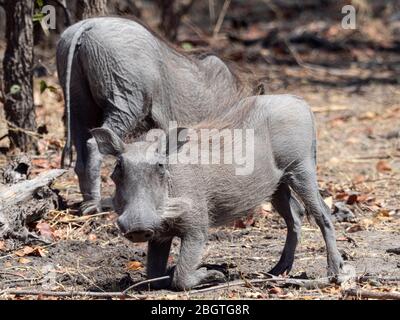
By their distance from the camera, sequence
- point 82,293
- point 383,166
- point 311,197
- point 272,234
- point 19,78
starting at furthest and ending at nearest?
point 383,166
point 19,78
point 272,234
point 311,197
point 82,293

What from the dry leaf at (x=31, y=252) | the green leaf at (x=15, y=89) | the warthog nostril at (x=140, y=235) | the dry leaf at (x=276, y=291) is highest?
the green leaf at (x=15, y=89)

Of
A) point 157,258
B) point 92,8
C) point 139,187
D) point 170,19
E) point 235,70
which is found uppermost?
point 92,8

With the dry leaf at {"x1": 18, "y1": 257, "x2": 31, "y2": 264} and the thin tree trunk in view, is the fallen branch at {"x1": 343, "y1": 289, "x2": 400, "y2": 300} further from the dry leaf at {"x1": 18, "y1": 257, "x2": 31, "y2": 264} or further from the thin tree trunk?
the thin tree trunk

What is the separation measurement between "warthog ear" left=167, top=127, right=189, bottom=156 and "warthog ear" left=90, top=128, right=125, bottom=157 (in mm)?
202

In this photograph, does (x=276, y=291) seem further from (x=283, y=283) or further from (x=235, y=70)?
(x=235, y=70)

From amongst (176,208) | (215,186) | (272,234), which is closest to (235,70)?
(272,234)

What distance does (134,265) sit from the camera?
4.87 m

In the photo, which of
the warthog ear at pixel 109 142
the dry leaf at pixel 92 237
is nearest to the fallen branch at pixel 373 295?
the warthog ear at pixel 109 142

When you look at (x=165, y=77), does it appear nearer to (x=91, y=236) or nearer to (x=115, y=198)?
(x=91, y=236)

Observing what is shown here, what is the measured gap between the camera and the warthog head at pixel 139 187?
12.9ft

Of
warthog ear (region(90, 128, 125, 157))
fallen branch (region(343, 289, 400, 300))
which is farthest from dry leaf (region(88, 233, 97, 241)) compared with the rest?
fallen branch (region(343, 289, 400, 300))

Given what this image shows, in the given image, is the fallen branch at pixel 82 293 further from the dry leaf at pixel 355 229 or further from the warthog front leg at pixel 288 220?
the dry leaf at pixel 355 229

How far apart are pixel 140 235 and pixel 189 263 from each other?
1.22 feet

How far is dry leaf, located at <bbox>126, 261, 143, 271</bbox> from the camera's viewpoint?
15.8ft
